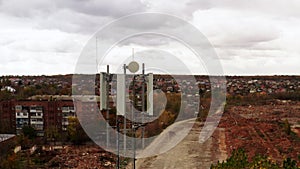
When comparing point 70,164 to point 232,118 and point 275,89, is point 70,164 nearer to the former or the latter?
point 232,118

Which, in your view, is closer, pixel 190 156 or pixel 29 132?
pixel 190 156

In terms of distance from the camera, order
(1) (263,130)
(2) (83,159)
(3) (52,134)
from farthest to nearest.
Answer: (1) (263,130) < (3) (52,134) < (2) (83,159)

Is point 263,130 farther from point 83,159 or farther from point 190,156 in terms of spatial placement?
point 83,159

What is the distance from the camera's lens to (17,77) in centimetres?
2984

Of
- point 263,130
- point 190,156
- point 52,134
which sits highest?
point 52,134

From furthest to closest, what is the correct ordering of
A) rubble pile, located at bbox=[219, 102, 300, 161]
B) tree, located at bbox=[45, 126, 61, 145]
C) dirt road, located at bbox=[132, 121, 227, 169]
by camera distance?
tree, located at bbox=[45, 126, 61, 145]
rubble pile, located at bbox=[219, 102, 300, 161]
dirt road, located at bbox=[132, 121, 227, 169]

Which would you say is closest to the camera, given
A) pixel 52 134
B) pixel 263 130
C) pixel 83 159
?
pixel 83 159

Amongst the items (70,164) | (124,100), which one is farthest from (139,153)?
(124,100)

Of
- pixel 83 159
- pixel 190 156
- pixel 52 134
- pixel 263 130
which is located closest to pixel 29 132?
pixel 52 134

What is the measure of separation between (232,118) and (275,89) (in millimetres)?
13998

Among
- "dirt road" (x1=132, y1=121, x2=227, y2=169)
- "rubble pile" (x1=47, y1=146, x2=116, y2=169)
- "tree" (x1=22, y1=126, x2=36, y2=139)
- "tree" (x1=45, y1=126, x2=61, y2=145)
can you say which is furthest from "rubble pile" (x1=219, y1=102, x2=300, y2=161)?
"tree" (x1=22, y1=126, x2=36, y2=139)

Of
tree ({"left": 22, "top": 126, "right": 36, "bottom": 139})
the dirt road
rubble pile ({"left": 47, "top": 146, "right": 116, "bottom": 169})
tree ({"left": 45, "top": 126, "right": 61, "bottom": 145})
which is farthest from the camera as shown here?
tree ({"left": 22, "top": 126, "right": 36, "bottom": 139})

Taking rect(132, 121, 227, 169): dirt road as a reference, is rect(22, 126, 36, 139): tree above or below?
above

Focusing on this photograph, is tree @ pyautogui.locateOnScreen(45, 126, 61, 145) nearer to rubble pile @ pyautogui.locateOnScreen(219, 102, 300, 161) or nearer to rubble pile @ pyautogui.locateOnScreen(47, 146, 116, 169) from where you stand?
rubble pile @ pyautogui.locateOnScreen(47, 146, 116, 169)
